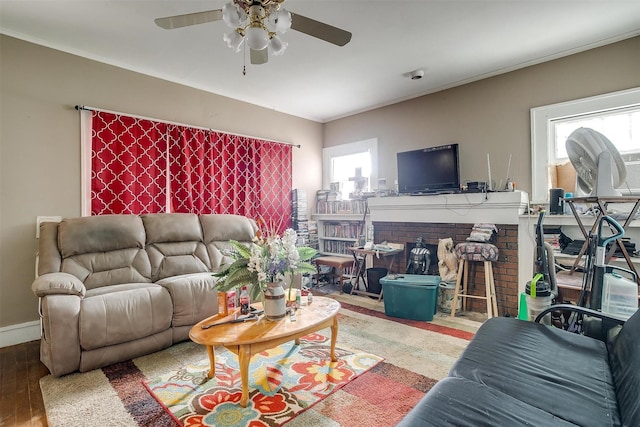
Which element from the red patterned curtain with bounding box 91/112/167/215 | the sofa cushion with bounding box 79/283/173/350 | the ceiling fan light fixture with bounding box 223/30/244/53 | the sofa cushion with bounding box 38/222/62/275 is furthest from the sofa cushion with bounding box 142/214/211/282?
the ceiling fan light fixture with bounding box 223/30/244/53

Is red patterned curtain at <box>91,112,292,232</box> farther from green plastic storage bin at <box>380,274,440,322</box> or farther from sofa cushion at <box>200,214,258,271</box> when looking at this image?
green plastic storage bin at <box>380,274,440,322</box>

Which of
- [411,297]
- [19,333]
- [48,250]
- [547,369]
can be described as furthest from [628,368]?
[19,333]

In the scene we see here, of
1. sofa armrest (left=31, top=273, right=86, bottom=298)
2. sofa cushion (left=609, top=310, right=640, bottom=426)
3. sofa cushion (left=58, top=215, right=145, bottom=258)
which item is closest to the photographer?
sofa cushion (left=609, top=310, right=640, bottom=426)

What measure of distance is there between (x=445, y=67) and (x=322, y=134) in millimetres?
2480

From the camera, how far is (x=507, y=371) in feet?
4.49

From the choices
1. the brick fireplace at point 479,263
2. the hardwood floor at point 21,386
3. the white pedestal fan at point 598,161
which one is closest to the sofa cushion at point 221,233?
the hardwood floor at point 21,386

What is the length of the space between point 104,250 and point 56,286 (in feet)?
2.62

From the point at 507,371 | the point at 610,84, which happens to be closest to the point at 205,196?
the point at 507,371

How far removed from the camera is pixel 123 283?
9.47 ft

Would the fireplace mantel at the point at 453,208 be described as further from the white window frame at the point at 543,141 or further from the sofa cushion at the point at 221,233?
the sofa cushion at the point at 221,233

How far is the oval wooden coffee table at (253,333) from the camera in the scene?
1793mm

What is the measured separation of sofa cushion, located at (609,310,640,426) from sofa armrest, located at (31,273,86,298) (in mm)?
2944

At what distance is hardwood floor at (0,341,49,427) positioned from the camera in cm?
177

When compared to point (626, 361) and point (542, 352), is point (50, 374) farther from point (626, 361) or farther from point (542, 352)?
point (626, 361)
